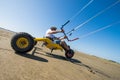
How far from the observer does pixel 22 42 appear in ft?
20.8

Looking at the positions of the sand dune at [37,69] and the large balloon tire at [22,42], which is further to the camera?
the large balloon tire at [22,42]

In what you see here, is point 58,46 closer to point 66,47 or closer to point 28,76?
point 66,47

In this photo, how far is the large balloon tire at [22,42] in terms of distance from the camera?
611 cm

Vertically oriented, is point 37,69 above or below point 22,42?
below

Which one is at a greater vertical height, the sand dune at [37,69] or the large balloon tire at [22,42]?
the large balloon tire at [22,42]

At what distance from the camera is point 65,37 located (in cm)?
945

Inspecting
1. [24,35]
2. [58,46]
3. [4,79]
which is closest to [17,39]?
[24,35]

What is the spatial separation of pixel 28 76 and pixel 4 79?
671mm

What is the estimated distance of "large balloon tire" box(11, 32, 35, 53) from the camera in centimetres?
611

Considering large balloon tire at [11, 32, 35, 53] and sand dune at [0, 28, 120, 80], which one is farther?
large balloon tire at [11, 32, 35, 53]

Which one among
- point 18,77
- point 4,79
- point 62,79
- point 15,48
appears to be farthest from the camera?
point 15,48

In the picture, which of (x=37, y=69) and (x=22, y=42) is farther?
(x=22, y=42)

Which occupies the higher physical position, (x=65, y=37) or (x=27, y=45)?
(x=65, y=37)

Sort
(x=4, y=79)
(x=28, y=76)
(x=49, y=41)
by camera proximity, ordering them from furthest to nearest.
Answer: (x=49, y=41) < (x=28, y=76) < (x=4, y=79)
